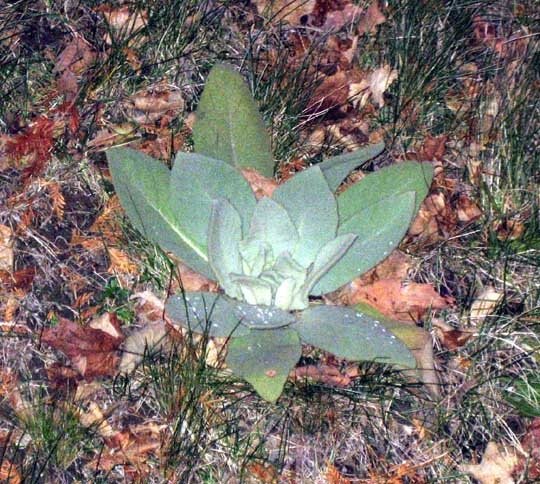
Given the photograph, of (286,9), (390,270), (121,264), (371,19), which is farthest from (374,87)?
(121,264)

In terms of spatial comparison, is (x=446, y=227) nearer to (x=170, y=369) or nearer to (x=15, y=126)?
(x=170, y=369)

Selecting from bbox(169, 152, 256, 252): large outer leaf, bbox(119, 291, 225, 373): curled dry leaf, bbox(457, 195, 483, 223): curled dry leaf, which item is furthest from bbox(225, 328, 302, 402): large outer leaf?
bbox(457, 195, 483, 223): curled dry leaf

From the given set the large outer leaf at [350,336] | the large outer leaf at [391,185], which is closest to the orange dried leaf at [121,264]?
the large outer leaf at [350,336]

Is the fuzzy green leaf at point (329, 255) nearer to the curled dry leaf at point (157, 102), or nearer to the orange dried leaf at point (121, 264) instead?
the orange dried leaf at point (121, 264)

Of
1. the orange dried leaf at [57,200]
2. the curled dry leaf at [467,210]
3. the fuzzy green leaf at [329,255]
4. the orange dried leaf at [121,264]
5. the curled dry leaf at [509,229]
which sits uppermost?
the orange dried leaf at [57,200]

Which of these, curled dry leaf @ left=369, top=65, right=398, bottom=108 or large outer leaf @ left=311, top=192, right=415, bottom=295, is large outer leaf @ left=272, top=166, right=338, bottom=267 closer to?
large outer leaf @ left=311, top=192, right=415, bottom=295

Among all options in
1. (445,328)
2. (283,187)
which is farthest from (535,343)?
(283,187)
